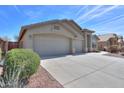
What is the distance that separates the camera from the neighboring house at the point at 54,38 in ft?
39.1

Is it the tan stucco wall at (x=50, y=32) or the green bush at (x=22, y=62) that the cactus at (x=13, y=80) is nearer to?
the green bush at (x=22, y=62)

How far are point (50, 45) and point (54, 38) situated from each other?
932 millimetres

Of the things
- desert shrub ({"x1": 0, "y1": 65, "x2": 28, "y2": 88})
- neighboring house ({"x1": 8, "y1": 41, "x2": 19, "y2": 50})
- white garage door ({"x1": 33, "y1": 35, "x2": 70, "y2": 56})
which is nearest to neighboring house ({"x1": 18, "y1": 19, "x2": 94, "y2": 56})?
white garage door ({"x1": 33, "y1": 35, "x2": 70, "y2": 56})

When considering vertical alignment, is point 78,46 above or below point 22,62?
above

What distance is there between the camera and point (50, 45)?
1293 centimetres

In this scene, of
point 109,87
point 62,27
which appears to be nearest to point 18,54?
point 109,87

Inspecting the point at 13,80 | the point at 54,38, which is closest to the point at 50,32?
the point at 54,38

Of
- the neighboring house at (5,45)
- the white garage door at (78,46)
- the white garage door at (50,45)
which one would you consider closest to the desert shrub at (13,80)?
the white garage door at (50,45)

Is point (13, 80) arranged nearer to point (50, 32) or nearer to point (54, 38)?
point (50, 32)

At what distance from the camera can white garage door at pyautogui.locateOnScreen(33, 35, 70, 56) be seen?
12.2 metres

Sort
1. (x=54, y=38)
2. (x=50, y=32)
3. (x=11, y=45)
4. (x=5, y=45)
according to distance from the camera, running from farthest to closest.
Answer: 1. (x=11, y=45)
2. (x=5, y=45)
3. (x=54, y=38)
4. (x=50, y=32)

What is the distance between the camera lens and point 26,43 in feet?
39.3

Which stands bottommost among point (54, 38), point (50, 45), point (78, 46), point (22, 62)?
point (22, 62)

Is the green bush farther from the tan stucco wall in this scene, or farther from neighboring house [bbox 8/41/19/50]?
neighboring house [bbox 8/41/19/50]
